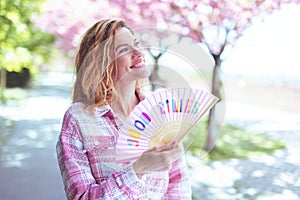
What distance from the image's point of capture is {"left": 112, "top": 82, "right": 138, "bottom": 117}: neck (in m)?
0.70

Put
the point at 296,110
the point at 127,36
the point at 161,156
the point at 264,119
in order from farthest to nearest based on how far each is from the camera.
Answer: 1. the point at 264,119
2. the point at 296,110
3. the point at 127,36
4. the point at 161,156

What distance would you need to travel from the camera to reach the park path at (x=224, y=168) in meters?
2.09

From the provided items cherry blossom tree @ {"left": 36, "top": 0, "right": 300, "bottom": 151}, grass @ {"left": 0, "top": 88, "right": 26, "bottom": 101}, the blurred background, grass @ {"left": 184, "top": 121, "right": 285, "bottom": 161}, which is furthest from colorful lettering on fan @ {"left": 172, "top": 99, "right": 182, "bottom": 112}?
grass @ {"left": 0, "top": 88, "right": 26, "bottom": 101}

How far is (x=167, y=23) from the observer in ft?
7.90

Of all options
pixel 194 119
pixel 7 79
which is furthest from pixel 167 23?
pixel 7 79

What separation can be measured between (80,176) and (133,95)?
→ 0.63 ft

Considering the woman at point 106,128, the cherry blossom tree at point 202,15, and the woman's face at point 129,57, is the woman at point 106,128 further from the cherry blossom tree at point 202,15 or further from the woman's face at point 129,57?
the cherry blossom tree at point 202,15

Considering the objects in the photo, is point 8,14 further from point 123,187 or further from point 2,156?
point 123,187

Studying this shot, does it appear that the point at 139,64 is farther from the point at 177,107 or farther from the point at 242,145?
the point at 242,145

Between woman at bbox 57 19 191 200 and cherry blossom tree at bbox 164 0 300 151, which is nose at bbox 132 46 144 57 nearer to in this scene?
woman at bbox 57 19 191 200

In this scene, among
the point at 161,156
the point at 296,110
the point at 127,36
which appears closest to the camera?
the point at 161,156

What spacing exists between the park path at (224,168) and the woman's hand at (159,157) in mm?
1578

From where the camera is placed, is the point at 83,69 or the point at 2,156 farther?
the point at 2,156

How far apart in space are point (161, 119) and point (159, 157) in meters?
0.07
